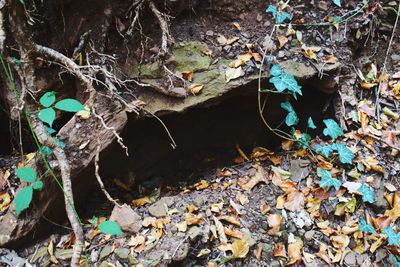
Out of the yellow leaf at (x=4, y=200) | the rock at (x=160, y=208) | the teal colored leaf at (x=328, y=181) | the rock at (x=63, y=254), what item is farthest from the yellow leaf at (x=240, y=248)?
the yellow leaf at (x=4, y=200)

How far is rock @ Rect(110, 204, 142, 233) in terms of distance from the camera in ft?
9.38

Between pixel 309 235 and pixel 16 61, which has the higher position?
pixel 16 61

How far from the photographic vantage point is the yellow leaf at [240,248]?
109 inches

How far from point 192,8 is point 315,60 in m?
1.26

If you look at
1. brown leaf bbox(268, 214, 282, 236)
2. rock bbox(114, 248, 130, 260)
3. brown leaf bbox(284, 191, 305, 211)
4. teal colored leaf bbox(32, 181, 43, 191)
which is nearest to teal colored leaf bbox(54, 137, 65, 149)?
teal colored leaf bbox(32, 181, 43, 191)

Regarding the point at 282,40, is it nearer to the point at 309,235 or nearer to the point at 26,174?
the point at 309,235

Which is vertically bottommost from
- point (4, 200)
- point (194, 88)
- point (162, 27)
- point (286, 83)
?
point (4, 200)

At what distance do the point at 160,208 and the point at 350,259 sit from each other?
4.97 ft

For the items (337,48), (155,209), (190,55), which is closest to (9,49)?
(190,55)

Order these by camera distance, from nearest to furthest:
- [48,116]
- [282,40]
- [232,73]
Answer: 1. [48,116]
2. [232,73]
3. [282,40]

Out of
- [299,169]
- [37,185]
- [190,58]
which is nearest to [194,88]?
[190,58]

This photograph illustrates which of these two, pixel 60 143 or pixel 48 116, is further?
pixel 60 143

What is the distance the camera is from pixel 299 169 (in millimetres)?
3314

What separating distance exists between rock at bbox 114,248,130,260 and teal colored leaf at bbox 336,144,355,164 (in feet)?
6.23
